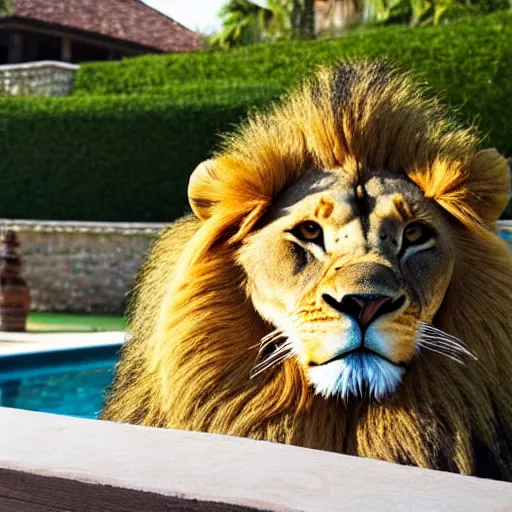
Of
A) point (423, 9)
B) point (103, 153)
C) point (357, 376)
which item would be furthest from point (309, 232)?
point (423, 9)

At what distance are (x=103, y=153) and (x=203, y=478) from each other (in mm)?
12412

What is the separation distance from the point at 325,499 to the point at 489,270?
3.48 feet

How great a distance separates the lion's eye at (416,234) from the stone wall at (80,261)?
10189mm

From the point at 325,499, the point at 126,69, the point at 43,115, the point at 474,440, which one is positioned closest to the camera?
the point at 325,499

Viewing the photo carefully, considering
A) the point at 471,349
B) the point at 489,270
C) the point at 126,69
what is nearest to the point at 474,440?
the point at 471,349

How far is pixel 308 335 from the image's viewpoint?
1.82 m

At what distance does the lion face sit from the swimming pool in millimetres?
5077

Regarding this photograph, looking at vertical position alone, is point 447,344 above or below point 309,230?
below

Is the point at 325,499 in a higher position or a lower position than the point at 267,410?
higher

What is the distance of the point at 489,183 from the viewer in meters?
2.09

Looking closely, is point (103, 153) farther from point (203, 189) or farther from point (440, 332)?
point (440, 332)

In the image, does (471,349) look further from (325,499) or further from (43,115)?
(43,115)

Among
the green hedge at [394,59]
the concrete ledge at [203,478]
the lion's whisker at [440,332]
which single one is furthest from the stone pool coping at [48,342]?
the concrete ledge at [203,478]

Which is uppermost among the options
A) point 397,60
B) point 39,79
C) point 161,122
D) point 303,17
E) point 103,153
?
point 303,17
